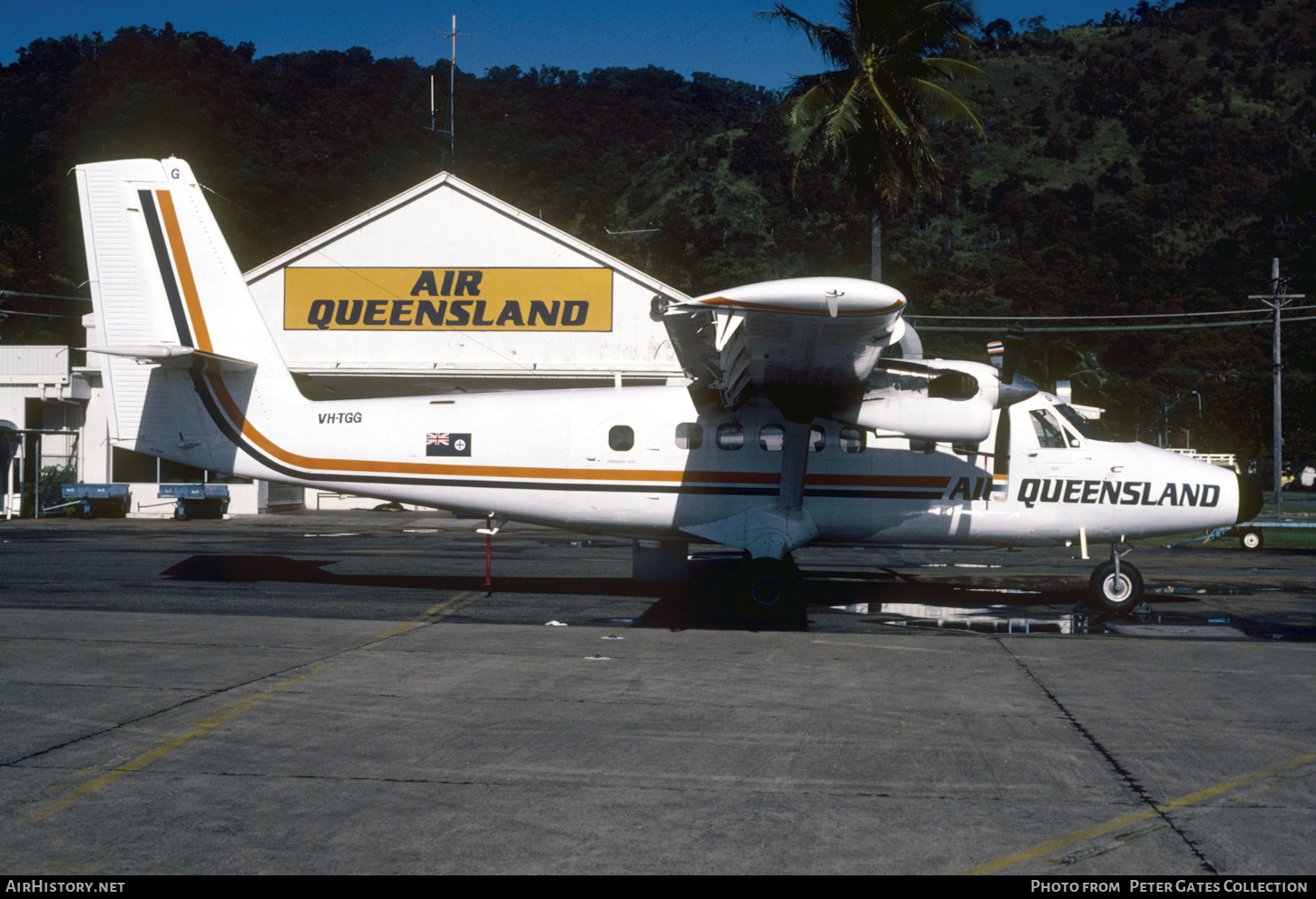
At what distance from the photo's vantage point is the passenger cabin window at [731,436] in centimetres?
1358

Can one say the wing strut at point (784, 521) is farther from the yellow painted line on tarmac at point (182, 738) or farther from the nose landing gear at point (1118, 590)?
the yellow painted line on tarmac at point (182, 738)

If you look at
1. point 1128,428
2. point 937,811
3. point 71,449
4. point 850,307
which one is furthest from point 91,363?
point 1128,428

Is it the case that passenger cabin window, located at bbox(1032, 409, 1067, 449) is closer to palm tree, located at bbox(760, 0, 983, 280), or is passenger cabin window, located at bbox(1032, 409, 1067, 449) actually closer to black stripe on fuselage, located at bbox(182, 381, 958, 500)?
black stripe on fuselage, located at bbox(182, 381, 958, 500)

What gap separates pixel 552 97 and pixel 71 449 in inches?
5078

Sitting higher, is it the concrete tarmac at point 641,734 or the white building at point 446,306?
the white building at point 446,306

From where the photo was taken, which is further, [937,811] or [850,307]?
[850,307]

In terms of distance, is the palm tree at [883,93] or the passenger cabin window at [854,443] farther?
the palm tree at [883,93]

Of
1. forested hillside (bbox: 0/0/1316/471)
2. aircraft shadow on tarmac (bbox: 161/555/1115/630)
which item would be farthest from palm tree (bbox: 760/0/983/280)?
aircraft shadow on tarmac (bbox: 161/555/1115/630)

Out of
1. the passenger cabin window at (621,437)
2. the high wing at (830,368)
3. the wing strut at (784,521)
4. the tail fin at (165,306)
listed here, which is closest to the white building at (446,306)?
the tail fin at (165,306)

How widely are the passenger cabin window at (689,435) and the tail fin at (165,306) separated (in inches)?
220

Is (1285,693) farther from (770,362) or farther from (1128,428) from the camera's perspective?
(1128,428)

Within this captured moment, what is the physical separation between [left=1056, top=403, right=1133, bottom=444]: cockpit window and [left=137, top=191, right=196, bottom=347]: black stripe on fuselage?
1231 cm

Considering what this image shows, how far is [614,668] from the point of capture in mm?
9336

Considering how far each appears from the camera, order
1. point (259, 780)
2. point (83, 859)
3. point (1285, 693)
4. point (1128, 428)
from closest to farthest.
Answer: point (83, 859), point (259, 780), point (1285, 693), point (1128, 428)
